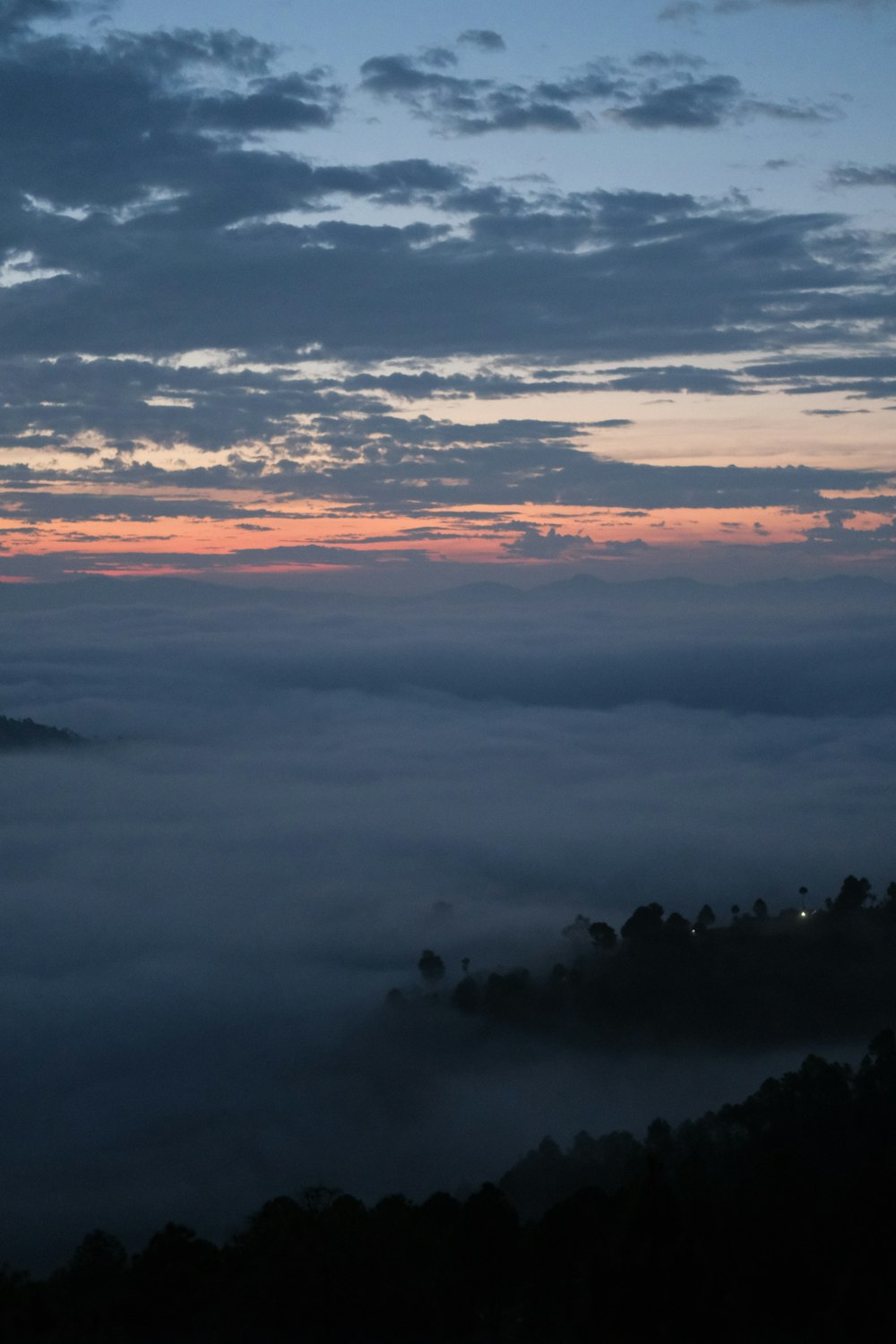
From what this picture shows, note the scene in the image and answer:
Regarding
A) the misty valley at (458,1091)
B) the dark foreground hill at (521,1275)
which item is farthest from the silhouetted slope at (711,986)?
the dark foreground hill at (521,1275)

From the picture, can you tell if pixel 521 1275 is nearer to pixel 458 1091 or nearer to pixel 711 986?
pixel 458 1091

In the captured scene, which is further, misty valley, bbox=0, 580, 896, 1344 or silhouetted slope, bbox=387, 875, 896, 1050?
Answer: silhouetted slope, bbox=387, 875, 896, 1050

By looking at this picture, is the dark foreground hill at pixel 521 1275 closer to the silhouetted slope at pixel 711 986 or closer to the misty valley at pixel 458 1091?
the misty valley at pixel 458 1091

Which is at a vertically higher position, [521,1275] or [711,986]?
[711,986]

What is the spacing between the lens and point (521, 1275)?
27844 mm

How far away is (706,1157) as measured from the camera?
4084 cm

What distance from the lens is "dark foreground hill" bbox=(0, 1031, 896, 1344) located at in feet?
81.6

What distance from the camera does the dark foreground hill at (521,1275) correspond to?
979 inches

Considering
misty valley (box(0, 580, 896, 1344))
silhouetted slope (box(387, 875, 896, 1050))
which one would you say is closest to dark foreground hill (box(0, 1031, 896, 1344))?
misty valley (box(0, 580, 896, 1344))

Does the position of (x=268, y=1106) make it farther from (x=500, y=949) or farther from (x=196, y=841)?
(x=196, y=841)

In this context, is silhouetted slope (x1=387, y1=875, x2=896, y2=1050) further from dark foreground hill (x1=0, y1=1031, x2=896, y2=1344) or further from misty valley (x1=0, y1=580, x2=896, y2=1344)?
dark foreground hill (x1=0, y1=1031, x2=896, y2=1344)

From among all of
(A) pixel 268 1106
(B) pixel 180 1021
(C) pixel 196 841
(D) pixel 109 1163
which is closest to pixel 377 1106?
(A) pixel 268 1106

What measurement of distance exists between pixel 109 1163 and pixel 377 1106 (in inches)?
535

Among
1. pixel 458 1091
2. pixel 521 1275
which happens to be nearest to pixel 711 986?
pixel 458 1091
